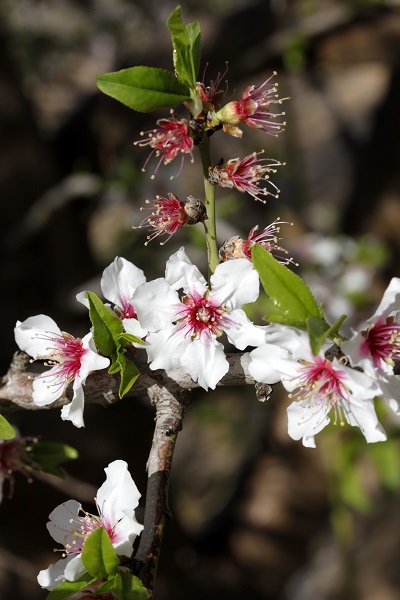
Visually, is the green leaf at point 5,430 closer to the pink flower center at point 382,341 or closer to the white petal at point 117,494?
the white petal at point 117,494

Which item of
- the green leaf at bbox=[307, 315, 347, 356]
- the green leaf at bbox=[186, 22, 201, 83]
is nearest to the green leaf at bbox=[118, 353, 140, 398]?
the green leaf at bbox=[307, 315, 347, 356]

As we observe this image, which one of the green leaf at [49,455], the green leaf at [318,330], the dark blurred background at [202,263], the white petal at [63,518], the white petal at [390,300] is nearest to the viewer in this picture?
the green leaf at [318,330]

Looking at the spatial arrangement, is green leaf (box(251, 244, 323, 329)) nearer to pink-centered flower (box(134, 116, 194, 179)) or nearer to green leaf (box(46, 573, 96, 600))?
pink-centered flower (box(134, 116, 194, 179))

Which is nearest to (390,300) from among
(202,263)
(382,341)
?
(382,341)

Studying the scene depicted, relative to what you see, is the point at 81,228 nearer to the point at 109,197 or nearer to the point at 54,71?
the point at 109,197

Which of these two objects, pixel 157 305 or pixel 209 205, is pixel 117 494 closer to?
pixel 157 305

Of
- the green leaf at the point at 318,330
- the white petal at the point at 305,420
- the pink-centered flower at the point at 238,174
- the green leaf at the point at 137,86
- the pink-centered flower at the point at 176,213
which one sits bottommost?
the white petal at the point at 305,420

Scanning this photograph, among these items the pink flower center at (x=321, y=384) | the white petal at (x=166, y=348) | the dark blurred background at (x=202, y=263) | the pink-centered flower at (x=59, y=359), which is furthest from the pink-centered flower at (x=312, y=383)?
the dark blurred background at (x=202, y=263)

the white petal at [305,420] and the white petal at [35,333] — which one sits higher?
the white petal at [35,333]

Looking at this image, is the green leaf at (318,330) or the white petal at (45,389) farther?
the white petal at (45,389)

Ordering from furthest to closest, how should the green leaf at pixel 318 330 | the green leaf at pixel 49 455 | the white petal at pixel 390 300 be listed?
the green leaf at pixel 49 455 → the white petal at pixel 390 300 → the green leaf at pixel 318 330
